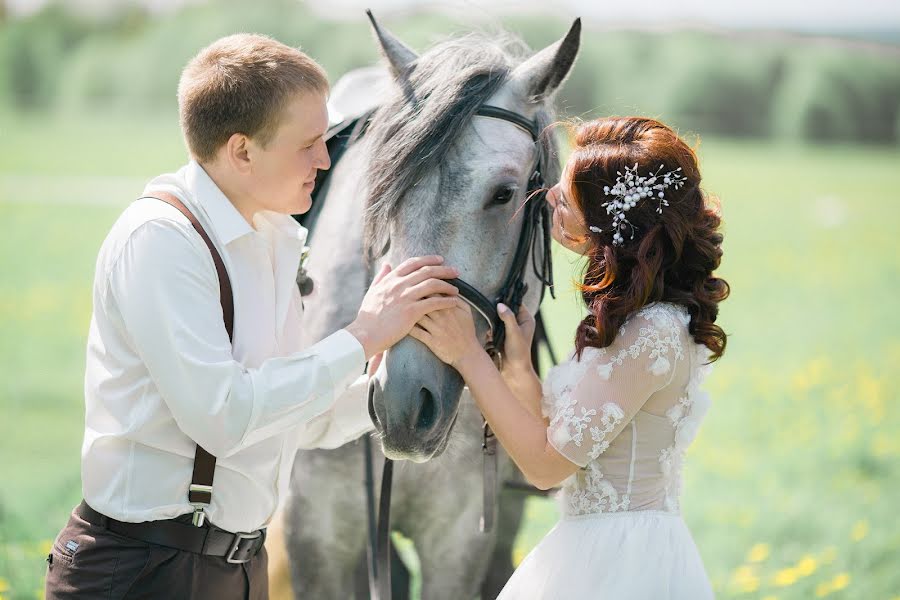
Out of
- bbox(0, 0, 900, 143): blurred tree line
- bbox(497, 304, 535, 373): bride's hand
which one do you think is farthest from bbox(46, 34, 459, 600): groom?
bbox(0, 0, 900, 143): blurred tree line

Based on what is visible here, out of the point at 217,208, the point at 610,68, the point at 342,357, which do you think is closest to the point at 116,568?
the point at 342,357

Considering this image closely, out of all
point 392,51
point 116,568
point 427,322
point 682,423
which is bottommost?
point 116,568

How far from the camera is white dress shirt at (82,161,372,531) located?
1.87m

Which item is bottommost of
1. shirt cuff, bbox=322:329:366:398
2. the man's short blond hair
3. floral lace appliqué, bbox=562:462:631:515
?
floral lace appliqué, bbox=562:462:631:515

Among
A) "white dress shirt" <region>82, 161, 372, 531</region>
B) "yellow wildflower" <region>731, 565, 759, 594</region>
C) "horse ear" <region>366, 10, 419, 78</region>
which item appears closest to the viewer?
"white dress shirt" <region>82, 161, 372, 531</region>

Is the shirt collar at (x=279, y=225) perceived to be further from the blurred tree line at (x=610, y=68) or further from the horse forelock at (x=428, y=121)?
the blurred tree line at (x=610, y=68)

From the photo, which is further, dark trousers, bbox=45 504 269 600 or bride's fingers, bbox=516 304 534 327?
bride's fingers, bbox=516 304 534 327

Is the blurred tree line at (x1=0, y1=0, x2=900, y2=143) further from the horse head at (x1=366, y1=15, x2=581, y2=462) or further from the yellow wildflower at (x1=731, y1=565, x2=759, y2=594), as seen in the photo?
the horse head at (x1=366, y1=15, x2=581, y2=462)

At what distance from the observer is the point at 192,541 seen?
2035 millimetres

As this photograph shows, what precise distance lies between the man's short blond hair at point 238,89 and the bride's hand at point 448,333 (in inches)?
22.5

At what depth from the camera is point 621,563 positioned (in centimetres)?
216

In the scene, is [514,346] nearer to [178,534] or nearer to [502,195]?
[502,195]

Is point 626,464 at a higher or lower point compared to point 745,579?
higher

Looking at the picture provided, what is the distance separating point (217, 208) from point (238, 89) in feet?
0.92
